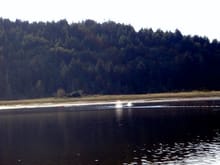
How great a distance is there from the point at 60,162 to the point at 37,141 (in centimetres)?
1622

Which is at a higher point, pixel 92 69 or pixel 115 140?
pixel 92 69

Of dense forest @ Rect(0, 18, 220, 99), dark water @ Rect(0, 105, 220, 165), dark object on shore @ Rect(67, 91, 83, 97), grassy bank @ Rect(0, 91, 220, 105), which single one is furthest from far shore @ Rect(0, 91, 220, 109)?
Result: dark water @ Rect(0, 105, 220, 165)

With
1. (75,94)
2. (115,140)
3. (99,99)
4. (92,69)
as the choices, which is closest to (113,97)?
(99,99)

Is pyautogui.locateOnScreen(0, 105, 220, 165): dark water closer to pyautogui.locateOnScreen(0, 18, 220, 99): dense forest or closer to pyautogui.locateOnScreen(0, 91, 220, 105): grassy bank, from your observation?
pyautogui.locateOnScreen(0, 91, 220, 105): grassy bank

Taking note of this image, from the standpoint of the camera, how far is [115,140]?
56875 millimetres

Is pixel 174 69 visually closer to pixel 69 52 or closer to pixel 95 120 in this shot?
pixel 69 52

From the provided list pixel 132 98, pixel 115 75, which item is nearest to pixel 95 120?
pixel 132 98

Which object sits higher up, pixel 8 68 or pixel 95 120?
pixel 8 68

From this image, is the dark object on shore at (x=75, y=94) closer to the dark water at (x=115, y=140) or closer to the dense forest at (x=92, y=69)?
the dense forest at (x=92, y=69)

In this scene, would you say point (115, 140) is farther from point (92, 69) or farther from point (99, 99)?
point (92, 69)

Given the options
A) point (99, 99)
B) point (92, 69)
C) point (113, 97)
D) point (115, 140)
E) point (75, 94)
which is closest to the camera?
point (115, 140)

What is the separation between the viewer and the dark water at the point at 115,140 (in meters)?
45.5

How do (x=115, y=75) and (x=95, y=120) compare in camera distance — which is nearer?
(x=95, y=120)

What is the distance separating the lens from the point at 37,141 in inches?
2420
